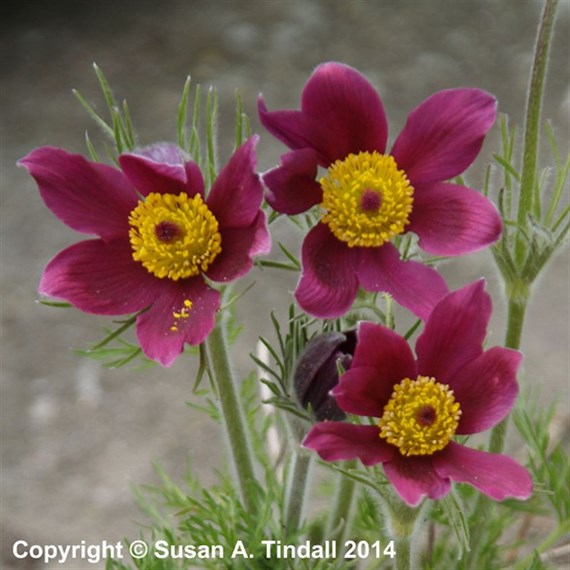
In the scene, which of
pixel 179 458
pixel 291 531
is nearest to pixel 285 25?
pixel 179 458

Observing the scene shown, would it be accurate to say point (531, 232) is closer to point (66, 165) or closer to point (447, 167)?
point (447, 167)

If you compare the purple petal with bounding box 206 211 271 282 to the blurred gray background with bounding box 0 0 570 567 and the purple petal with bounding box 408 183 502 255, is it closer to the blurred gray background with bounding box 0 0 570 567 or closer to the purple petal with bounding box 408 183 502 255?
the purple petal with bounding box 408 183 502 255

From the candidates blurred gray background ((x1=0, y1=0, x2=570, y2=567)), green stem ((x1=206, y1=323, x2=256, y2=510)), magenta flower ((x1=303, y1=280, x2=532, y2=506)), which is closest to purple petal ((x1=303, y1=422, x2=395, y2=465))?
magenta flower ((x1=303, y1=280, x2=532, y2=506))

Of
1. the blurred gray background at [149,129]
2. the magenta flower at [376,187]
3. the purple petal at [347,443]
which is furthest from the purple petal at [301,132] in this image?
the blurred gray background at [149,129]

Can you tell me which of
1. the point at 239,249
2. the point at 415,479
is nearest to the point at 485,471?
the point at 415,479

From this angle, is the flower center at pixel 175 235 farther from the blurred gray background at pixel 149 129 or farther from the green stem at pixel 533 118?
the blurred gray background at pixel 149 129

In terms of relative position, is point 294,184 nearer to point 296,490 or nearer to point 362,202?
point 362,202

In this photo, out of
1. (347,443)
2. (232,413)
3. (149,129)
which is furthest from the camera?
(149,129)
